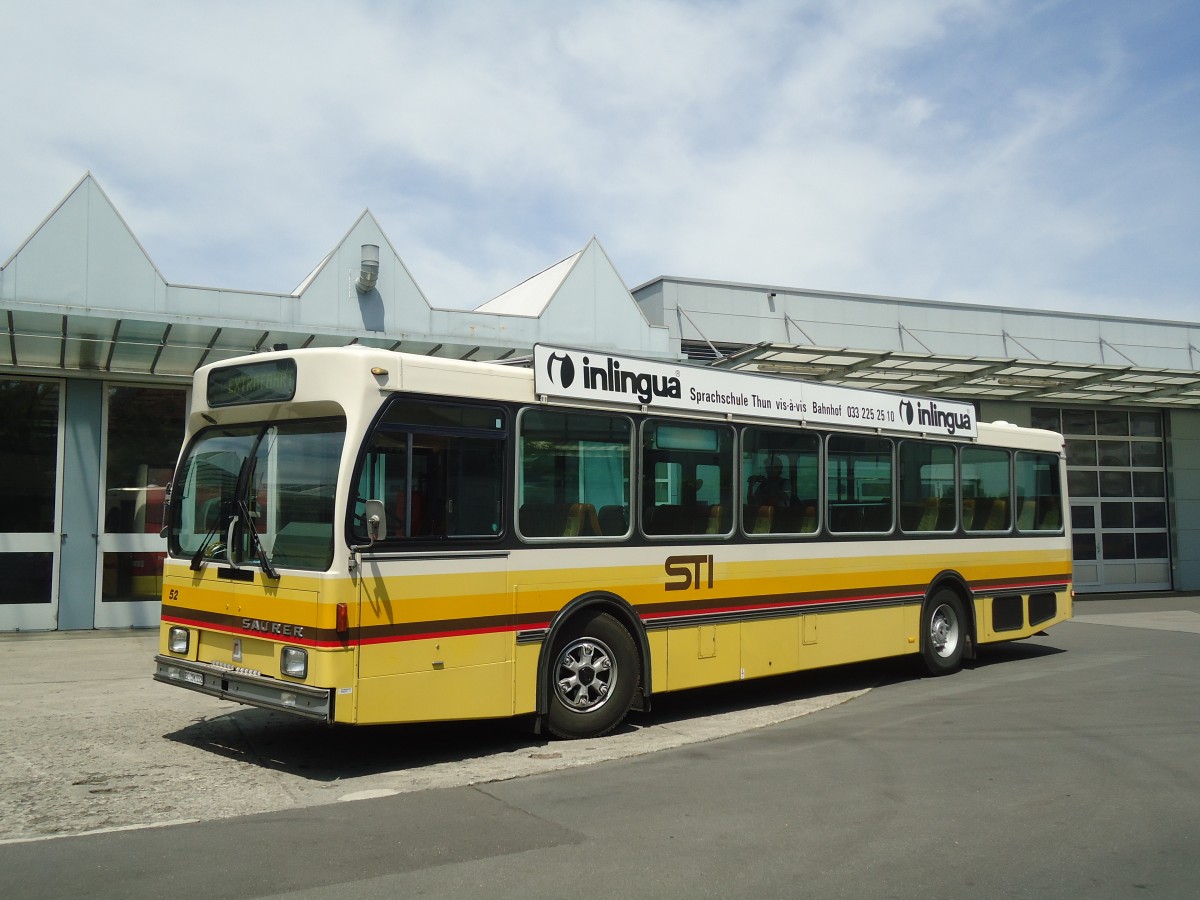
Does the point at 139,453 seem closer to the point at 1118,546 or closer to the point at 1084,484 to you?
the point at 1084,484

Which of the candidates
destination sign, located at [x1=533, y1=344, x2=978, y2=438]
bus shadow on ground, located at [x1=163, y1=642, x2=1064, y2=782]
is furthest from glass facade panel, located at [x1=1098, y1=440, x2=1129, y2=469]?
bus shadow on ground, located at [x1=163, y1=642, x2=1064, y2=782]

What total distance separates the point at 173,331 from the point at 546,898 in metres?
9.87

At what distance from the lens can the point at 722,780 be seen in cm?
675

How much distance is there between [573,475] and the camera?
791 centimetres

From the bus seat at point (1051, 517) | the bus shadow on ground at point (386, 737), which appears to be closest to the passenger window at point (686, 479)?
the bus shadow on ground at point (386, 737)

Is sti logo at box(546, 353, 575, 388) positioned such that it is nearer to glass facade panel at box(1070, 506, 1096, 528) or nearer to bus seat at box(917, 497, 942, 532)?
bus seat at box(917, 497, 942, 532)

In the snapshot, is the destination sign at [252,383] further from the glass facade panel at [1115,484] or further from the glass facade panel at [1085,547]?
the glass facade panel at [1115,484]

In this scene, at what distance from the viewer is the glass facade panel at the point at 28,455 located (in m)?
13.7

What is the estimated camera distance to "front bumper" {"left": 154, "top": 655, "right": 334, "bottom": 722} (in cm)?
640

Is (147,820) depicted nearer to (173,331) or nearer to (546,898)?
(546,898)

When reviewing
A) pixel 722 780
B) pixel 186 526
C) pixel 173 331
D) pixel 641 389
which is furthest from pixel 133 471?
pixel 722 780

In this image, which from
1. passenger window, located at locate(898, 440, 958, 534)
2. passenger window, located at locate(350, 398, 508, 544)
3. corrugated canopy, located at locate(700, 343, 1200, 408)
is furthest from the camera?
corrugated canopy, located at locate(700, 343, 1200, 408)

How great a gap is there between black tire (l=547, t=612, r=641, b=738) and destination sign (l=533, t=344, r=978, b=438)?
180 cm

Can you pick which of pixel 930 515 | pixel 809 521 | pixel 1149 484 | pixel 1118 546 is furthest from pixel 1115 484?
pixel 809 521
